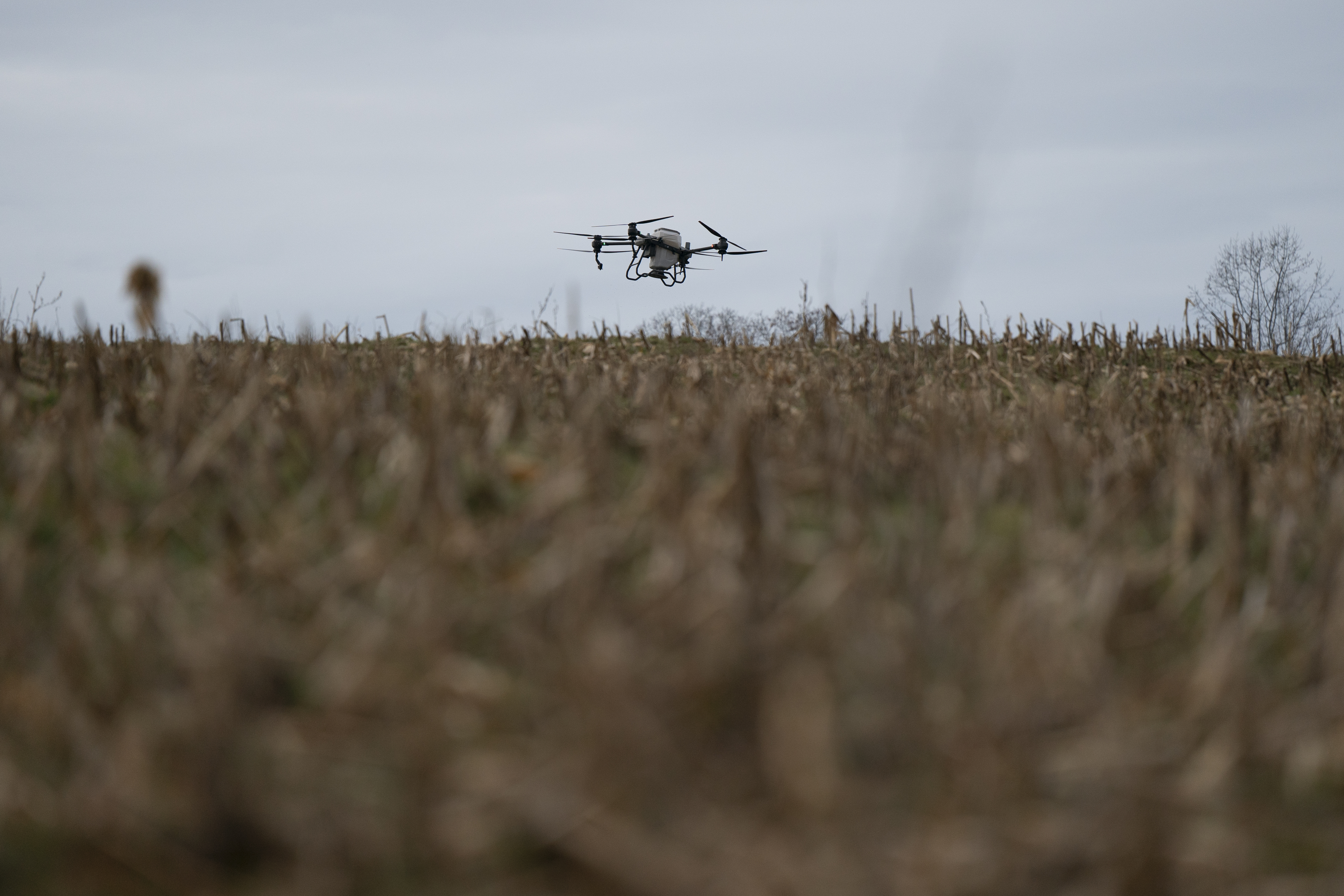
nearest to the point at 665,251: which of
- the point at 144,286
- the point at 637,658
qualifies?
the point at 144,286

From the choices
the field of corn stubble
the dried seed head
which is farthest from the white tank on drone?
the field of corn stubble

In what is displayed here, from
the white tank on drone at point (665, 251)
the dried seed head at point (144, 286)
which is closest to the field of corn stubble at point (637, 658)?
the dried seed head at point (144, 286)

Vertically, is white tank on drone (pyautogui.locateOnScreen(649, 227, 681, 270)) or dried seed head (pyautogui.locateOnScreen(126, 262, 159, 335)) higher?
white tank on drone (pyautogui.locateOnScreen(649, 227, 681, 270))

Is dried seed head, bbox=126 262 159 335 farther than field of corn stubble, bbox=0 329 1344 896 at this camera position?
Yes

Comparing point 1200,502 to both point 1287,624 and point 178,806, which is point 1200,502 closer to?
point 1287,624

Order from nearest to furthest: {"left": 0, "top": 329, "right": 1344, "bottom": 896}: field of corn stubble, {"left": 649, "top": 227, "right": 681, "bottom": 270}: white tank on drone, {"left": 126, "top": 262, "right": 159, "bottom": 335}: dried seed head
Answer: {"left": 0, "top": 329, "right": 1344, "bottom": 896}: field of corn stubble → {"left": 126, "top": 262, "right": 159, "bottom": 335}: dried seed head → {"left": 649, "top": 227, "right": 681, "bottom": 270}: white tank on drone

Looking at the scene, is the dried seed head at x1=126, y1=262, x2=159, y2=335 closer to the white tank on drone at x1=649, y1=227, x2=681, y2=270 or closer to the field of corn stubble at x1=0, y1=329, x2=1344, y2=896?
the field of corn stubble at x1=0, y1=329, x2=1344, y2=896

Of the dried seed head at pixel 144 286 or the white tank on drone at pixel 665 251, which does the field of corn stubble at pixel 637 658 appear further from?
the white tank on drone at pixel 665 251
